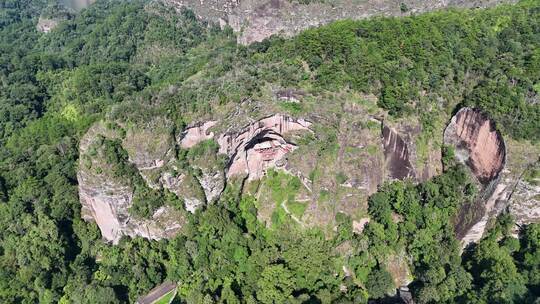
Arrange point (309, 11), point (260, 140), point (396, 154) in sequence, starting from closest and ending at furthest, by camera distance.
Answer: point (396, 154), point (260, 140), point (309, 11)

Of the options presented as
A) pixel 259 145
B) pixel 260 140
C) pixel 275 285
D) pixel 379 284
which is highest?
pixel 260 140

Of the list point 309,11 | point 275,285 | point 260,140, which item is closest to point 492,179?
point 260,140

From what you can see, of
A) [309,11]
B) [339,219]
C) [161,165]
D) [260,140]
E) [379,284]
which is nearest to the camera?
[379,284]

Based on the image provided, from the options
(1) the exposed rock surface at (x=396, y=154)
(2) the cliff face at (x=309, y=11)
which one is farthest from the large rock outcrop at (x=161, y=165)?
(2) the cliff face at (x=309, y=11)

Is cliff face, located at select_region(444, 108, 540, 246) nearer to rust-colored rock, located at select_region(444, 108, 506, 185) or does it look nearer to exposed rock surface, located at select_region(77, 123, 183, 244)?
rust-colored rock, located at select_region(444, 108, 506, 185)

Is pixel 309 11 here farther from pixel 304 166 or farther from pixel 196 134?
pixel 196 134

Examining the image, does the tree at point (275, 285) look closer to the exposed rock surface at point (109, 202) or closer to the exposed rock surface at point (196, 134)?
the exposed rock surface at point (109, 202)

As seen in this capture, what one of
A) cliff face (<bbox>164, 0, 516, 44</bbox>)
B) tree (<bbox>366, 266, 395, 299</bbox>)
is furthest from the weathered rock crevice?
cliff face (<bbox>164, 0, 516, 44</bbox>)

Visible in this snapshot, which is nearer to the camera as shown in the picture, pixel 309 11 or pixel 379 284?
pixel 379 284
